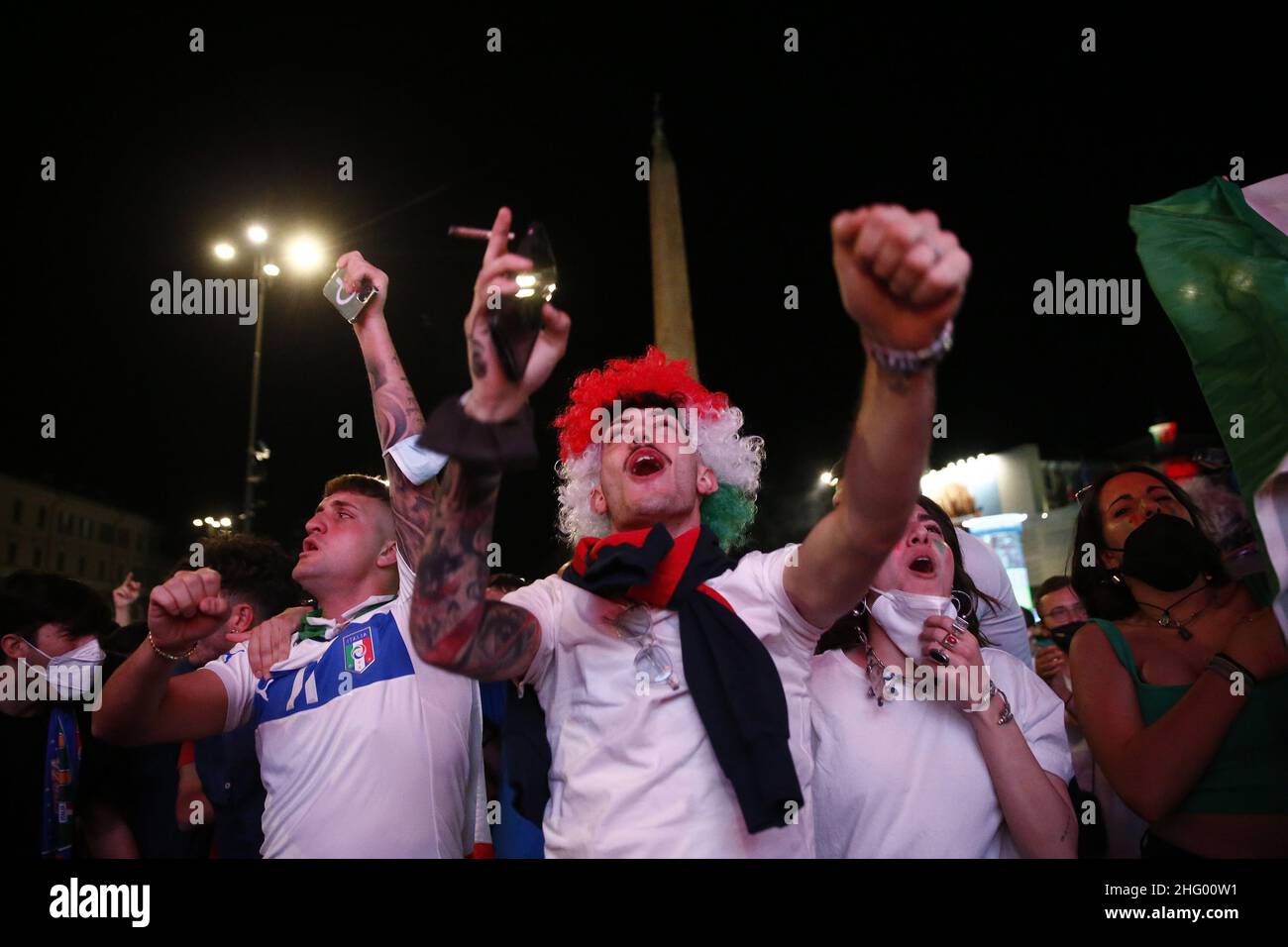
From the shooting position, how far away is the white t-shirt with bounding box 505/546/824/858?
6.15 feet

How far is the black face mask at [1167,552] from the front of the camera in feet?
8.66

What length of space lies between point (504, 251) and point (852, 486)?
0.82 m

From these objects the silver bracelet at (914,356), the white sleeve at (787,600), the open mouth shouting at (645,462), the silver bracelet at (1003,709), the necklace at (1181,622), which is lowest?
the silver bracelet at (1003,709)

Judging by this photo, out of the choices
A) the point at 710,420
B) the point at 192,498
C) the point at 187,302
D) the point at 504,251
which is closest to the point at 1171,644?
the point at 710,420

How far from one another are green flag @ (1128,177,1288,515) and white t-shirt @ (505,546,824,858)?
1.11 metres

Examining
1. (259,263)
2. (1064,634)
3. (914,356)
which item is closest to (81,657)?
(914,356)

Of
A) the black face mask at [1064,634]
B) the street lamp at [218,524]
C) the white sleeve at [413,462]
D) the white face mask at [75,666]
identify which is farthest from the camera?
the street lamp at [218,524]

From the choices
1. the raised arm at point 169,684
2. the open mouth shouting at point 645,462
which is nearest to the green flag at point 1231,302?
the open mouth shouting at point 645,462

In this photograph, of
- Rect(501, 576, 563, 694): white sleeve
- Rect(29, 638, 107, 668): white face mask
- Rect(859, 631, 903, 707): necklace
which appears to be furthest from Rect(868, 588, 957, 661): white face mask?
Rect(29, 638, 107, 668): white face mask

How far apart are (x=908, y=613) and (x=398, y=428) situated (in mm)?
1571

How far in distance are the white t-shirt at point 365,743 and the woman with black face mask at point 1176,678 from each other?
183 cm

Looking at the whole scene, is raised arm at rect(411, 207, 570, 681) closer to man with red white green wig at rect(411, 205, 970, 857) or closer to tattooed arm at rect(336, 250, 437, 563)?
man with red white green wig at rect(411, 205, 970, 857)

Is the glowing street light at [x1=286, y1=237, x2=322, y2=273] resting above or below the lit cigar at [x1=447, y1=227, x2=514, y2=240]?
A: above

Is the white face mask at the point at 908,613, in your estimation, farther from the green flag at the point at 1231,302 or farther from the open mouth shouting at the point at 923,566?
the green flag at the point at 1231,302
